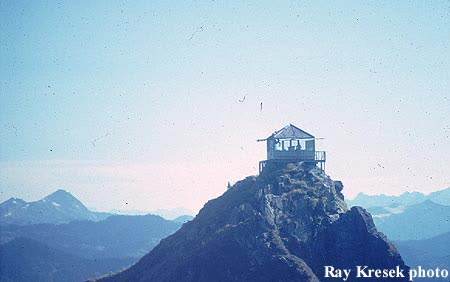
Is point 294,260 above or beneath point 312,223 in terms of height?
beneath

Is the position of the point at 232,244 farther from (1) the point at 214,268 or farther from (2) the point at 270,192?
(2) the point at 270,192

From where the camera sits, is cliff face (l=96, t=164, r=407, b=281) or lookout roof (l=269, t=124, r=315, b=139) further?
lookout roof (l=269, t=124, r=315, b=139)

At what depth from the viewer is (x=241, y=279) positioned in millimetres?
82750

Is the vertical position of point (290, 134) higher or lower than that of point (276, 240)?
higher

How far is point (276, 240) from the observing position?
87.4 metres

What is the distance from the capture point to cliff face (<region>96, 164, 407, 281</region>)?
85.1 m

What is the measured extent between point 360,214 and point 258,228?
18.0 m

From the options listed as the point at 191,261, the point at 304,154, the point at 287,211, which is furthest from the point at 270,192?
the point at 191,261

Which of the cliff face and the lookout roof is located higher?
the lookout roof

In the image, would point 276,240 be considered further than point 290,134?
No

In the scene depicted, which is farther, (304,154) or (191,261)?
(304,154)

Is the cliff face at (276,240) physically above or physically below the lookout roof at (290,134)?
below

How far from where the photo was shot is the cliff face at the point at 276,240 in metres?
85.1

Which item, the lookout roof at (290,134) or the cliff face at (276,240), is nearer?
the cliff face at (276,240)
